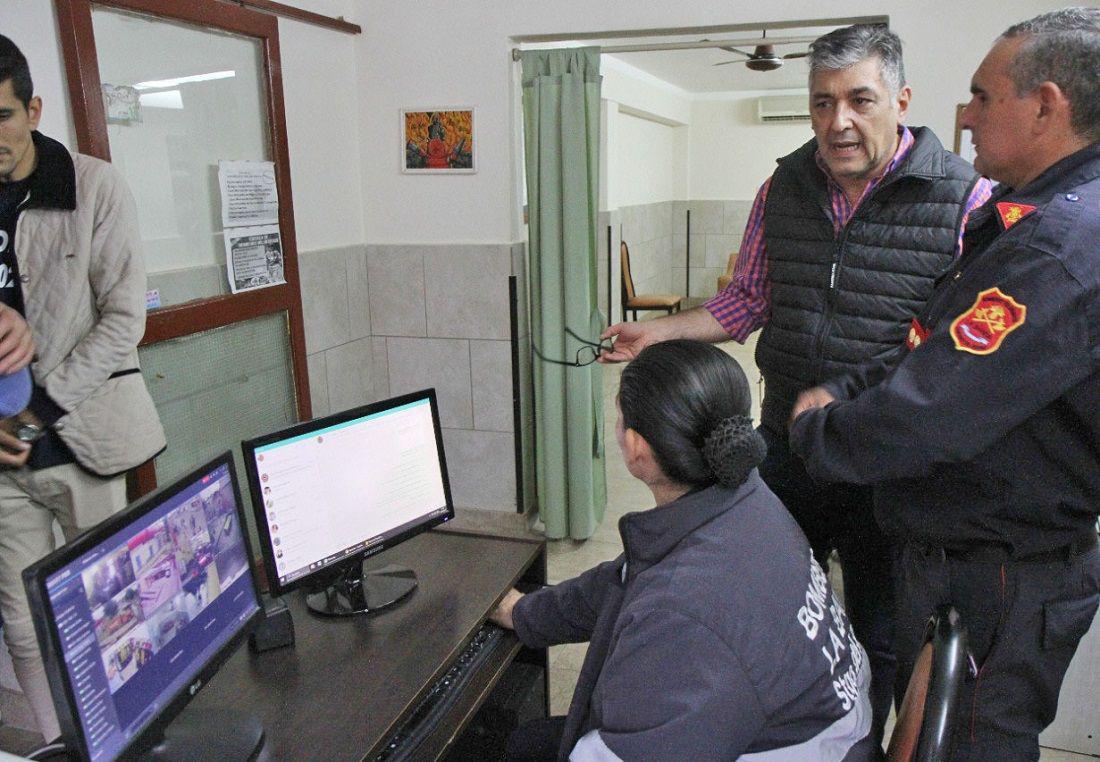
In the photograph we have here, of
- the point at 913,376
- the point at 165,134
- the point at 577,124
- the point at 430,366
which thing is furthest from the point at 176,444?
the point at 913,376

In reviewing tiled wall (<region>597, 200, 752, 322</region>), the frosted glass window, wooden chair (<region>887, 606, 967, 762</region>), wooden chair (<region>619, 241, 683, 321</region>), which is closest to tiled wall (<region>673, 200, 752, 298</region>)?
tiled wall (<region>597, 200, 752, 322</region>)

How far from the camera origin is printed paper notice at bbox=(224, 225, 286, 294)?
2.71 m

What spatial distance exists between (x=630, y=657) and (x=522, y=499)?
8.10ft

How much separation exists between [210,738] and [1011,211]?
4.66ft

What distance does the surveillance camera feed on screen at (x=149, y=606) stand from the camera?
3.19ft

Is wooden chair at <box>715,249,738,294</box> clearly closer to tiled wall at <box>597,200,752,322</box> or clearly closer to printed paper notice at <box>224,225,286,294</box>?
tiled wall at <box>597,200,752,322</box>

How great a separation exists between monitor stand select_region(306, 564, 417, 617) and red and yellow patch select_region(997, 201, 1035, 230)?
121 cm

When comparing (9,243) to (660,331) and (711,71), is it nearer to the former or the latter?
(660,331)

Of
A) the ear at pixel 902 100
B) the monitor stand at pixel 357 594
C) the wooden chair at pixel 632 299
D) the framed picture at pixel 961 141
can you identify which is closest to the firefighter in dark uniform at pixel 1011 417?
the ear at pixel 902 100

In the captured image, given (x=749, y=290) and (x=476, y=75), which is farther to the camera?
(x=476, y=75)

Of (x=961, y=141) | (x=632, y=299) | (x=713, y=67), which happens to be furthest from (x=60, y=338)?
(x=713, y=67)

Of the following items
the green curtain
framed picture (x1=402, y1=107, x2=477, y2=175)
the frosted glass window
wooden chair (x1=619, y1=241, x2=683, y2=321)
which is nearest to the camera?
the frosted glass window

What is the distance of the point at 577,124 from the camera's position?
10.3 feet

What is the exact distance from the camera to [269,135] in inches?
113
